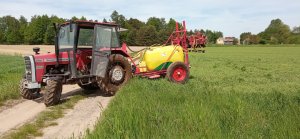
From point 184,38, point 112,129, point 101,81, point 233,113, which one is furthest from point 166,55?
point 112,129

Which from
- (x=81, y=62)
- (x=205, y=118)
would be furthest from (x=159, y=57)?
(x=205, y=118)

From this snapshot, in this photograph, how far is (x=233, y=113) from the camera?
20.4 ft

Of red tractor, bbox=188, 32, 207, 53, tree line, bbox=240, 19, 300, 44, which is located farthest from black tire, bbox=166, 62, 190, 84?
tree line, bbox=240, 19, 300, 44

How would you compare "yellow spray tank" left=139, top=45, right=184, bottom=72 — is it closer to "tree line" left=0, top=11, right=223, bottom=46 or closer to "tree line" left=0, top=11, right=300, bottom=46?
"tree line" left=0, top=11, right=300, bottom=46

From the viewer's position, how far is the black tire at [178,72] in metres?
13.3

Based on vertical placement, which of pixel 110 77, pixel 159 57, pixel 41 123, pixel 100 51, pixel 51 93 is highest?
pixel 100 51

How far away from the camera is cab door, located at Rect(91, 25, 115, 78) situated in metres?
11.3

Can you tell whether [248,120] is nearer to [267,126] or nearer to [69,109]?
[267,126]

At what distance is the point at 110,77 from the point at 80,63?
1.09m

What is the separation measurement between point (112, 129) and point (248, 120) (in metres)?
2.32

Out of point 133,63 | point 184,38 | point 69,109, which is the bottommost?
point 69,109

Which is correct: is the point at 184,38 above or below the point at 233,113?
above

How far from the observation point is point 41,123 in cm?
786

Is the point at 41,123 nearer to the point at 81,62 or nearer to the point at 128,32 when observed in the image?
the point at 81,62
